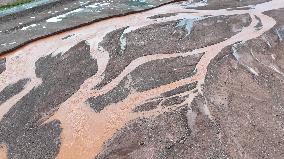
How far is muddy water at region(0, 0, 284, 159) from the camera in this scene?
1562 cm

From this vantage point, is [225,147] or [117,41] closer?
[225,147]

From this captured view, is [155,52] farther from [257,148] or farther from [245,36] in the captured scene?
[257,148]

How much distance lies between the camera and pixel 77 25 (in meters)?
24.9

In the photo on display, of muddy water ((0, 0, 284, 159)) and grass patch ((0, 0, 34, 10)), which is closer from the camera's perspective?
muddy water ((0, 0, 284, 159))

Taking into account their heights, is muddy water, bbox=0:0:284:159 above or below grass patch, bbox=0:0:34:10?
below

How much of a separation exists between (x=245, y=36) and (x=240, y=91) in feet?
18.9

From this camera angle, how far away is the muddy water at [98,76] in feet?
51.2

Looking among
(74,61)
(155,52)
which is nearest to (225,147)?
(155,52)

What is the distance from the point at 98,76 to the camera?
1914 centimetres

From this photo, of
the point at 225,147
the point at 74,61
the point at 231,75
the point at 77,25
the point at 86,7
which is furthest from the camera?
the point at 86,7

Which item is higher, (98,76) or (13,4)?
(13,4)

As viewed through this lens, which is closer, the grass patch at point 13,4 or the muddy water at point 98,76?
the muddy water at point 98,76

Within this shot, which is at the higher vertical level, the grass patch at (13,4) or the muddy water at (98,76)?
the grass patch at (13,4)

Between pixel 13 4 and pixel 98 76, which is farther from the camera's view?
pixel 13 4
